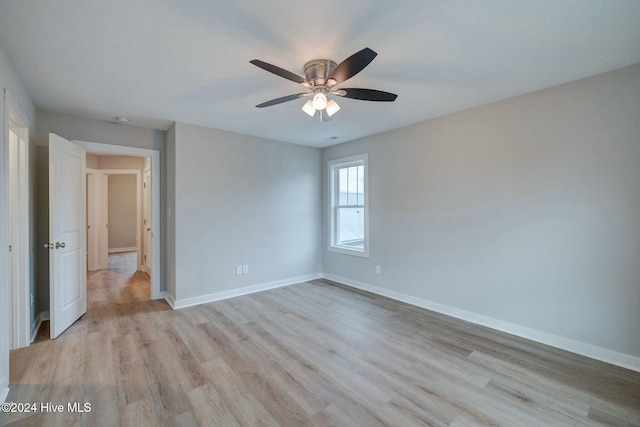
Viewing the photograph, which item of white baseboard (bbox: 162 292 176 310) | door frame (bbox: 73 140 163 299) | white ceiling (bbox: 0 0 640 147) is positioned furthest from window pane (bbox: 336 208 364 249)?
door frame (bbox: 73 140 163 299)

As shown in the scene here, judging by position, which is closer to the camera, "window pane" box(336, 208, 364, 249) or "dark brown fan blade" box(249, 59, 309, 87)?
"dark brown fan blade" box(249, 59, 309, 87)

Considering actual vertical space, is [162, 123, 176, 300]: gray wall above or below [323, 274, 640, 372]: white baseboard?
above

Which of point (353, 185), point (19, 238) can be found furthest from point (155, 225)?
point (353, 185)

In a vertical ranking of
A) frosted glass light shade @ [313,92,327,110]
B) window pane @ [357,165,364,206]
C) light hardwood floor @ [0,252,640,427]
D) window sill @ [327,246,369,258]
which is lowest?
light hardwood floor @ [0,252,640,427]

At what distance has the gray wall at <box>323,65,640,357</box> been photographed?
7.79 feet

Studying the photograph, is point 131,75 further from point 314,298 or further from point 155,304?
point 314,298

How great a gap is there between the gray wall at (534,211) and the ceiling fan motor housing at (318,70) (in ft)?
6.62

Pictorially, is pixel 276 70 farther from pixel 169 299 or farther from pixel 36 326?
pixel 36 326

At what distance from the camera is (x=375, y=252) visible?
441cm

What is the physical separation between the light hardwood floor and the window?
1.66 m

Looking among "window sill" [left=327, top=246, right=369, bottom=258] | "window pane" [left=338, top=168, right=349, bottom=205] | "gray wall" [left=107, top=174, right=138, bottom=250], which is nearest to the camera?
"window sill" [left=327, top=246, right=369, bottom=258]

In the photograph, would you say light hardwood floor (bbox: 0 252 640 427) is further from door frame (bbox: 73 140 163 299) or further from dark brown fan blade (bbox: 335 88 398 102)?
dark brown fan blade (bbox: 335 88 398 102)

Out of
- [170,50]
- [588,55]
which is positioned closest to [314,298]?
[170,50]

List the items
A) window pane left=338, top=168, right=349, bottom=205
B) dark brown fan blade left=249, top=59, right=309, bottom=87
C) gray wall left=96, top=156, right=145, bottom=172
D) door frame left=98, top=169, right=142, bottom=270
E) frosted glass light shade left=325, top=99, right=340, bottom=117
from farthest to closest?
gray wall left=96, top=156, right=145, bottom=172 → door frame left=98, top=169, right=142, bottom=270 → window pane left=338, top=168, right=349, bottom=205 → frosted glass light shade left=325, top=99, right=340, bottom=117 → dark brown fan blade left=249, top=59, right=309, bottom=87
